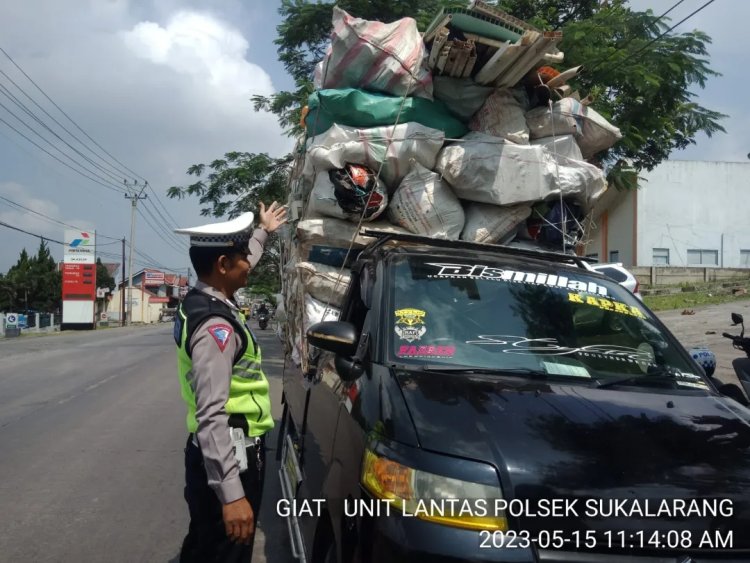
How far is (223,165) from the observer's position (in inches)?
683

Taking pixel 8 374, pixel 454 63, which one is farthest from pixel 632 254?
pixel 454 63

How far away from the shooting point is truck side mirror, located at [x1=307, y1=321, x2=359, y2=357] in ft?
9.02

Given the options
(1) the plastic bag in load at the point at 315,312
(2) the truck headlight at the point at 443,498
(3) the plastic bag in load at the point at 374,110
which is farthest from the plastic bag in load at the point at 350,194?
(2) the truck headlight at the point at 443,498

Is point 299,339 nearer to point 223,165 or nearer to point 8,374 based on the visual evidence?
point 8,374

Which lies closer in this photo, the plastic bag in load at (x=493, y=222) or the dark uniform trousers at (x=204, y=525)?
the dark uniform trousers at (x=204, y=525)

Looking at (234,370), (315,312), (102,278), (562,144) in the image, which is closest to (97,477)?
(315,312)

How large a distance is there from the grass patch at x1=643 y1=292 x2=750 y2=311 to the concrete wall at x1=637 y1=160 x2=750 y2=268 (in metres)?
8.64

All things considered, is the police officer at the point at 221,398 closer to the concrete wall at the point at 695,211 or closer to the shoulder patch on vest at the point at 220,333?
the shoulder patch on vest at the point at 220,333

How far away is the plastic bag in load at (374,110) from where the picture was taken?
4.80 meters

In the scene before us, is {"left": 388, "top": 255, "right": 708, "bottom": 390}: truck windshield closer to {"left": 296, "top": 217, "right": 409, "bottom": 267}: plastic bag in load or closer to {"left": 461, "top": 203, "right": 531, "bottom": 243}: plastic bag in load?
{"left": 461, "top": 203, "right": 531, "bottom": 243}: plastic bag in load

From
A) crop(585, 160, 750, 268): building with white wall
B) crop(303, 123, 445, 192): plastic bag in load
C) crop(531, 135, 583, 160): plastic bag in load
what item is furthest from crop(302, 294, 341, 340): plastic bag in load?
crop(585, 160, 750, 268): building with white wall

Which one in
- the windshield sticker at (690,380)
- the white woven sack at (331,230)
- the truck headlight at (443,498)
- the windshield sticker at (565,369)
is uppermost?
the white woven sack at (331,230)

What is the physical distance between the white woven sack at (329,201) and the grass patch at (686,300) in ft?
57.9

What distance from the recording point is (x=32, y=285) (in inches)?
2222
